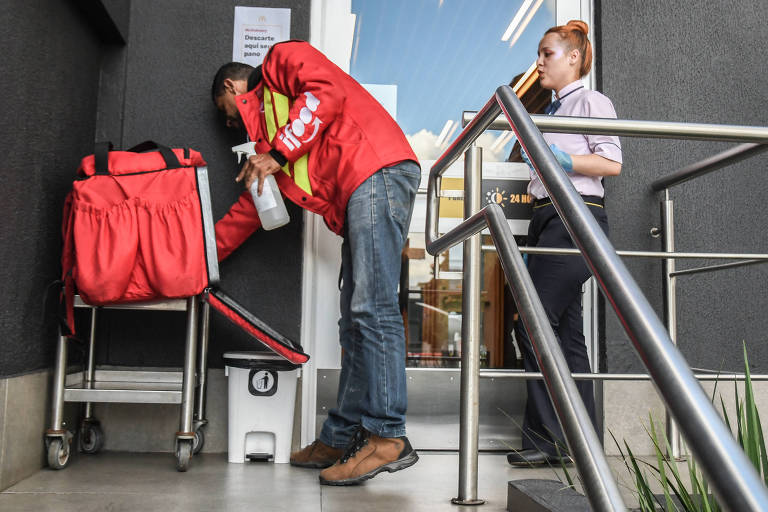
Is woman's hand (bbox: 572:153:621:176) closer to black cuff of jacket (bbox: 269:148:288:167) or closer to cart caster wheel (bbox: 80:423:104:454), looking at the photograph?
black cuff of jacket (bbox: 269:148:288:167)

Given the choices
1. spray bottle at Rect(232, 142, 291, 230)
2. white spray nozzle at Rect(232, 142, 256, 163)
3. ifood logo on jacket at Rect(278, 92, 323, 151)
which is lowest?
spray bottle at Rect(232, 142, 291, 230)

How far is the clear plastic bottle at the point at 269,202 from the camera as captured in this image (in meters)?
2.03

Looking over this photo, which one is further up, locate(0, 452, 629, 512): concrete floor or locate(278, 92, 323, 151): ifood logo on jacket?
locate(278, 92, 323, 151): ifood logo on jacket

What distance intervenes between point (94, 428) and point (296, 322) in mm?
763

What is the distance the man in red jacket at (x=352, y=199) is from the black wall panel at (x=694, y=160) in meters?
1.03

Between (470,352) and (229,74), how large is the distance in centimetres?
138

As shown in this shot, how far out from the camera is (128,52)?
244 centimetres

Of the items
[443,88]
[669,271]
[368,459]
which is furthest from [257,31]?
[669,271]

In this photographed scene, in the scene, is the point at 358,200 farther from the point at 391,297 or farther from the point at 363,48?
the point at 363,48

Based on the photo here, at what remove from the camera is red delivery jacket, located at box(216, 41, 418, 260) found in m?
1.91

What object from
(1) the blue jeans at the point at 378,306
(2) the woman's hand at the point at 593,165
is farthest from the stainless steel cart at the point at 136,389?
(2) the woman's hand at the point at 593,165

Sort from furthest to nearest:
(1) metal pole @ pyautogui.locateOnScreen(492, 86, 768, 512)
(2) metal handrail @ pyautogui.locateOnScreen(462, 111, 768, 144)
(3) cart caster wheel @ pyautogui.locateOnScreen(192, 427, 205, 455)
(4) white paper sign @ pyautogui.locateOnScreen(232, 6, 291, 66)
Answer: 1. (4) white paper sign @ pyautogui.locateOnScreen(232, 6, 291, 66)
2. (3) cart caster wheel @ pyautogui.locateOnScreen(192, 427, 205, 455)
3. (2) metal handrail @ pyautogui.locateOnScreen(462, 111, 768, 144)
4. (1) metal pole @ pyautogui.locateOnScreen(492, 86, 768, 512)

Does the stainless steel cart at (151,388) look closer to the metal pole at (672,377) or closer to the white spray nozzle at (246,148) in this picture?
the white spray nozzle at (246,148)

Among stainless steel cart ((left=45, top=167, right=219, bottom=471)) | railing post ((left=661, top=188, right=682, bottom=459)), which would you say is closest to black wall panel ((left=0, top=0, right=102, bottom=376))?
stainless steel cart ((left=45, top=167, right=219, bottom=471))
